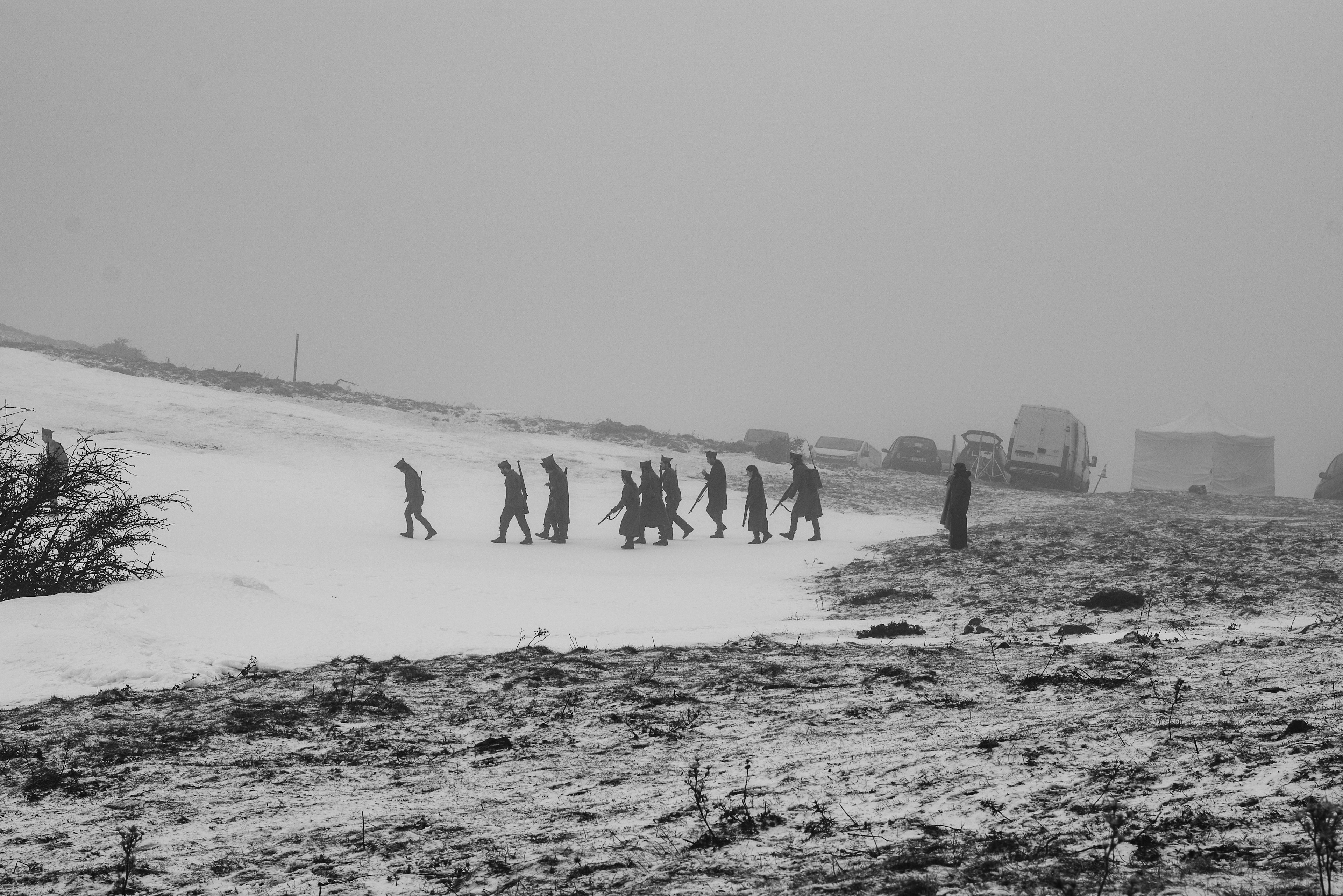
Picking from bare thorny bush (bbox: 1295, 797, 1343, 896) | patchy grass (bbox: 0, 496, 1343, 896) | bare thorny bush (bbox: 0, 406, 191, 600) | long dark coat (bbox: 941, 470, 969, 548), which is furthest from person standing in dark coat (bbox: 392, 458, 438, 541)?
bare thorny bush (bbox: 1295, 797, 1343, 896)

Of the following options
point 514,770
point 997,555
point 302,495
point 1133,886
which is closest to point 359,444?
point 302,495

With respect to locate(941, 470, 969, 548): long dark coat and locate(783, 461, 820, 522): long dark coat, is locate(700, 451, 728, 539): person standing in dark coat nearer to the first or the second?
locate(783, 461, 820, 522): long dark coat

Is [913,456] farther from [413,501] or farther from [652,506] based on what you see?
[413,501]

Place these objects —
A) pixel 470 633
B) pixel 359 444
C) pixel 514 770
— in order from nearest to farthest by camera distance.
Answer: pixel 514 770, pixel 470 633, pixel 359 444

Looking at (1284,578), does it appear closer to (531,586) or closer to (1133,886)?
(531,586)

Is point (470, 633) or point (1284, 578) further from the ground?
point (1284, 578)

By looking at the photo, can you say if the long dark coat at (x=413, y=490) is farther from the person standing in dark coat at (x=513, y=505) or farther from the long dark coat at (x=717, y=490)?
the long dark coat at (x=717, y=490)

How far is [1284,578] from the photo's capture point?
11.7 meters

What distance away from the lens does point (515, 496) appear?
60.4ft

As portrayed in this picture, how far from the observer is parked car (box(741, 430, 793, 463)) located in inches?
1446

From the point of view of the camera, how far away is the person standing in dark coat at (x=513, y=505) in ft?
59.9

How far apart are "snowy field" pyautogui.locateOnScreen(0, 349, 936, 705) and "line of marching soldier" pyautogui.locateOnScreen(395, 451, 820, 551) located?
450mm

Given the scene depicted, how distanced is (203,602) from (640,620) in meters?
4.18

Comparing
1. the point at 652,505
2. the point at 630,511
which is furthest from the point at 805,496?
the point at 630,511
